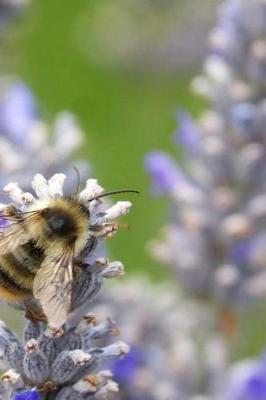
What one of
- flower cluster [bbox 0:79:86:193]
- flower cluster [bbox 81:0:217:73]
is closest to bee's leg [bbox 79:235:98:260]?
flower cluster [bbox 0:79:86:193]

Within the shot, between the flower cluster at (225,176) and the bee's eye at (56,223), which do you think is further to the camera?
the flower cluster at (225,176)

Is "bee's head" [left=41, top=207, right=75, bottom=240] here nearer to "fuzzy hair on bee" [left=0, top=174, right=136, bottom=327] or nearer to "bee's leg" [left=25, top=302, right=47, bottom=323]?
"fuzzy hair on bee" [left=0, top=174, right=136, bottom=327]

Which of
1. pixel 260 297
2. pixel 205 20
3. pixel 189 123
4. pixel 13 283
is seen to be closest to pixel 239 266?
pixel 260 297

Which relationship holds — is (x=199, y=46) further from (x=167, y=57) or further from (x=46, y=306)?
(x=46, y=306)

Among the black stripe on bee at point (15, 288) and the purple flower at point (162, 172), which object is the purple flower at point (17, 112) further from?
the black stripe on bee at point (15, 288)

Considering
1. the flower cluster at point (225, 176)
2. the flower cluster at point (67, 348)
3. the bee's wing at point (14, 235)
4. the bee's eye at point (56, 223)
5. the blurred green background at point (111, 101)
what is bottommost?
the flower cluster at point (67, 348)

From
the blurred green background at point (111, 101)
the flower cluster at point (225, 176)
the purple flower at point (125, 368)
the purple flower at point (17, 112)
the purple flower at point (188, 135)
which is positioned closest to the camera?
the purple flower at point (125, 368)

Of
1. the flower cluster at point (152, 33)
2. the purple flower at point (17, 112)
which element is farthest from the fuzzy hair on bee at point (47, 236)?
the flower cluster at point (152, 33)
